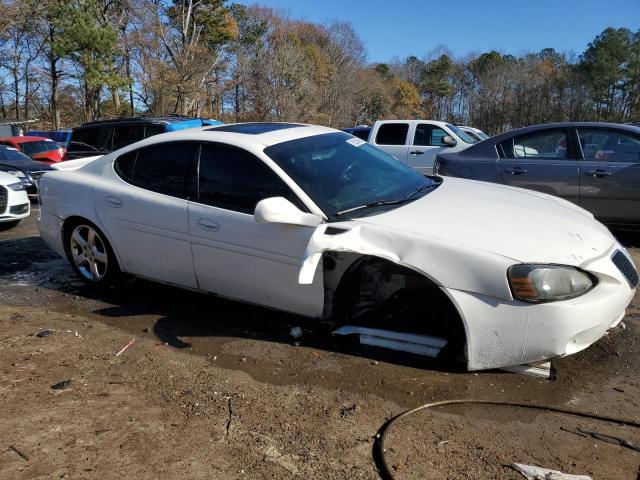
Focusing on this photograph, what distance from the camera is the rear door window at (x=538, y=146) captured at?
650 cm

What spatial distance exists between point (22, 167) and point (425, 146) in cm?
884

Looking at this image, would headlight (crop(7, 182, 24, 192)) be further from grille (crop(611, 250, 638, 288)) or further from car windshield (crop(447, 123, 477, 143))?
car windshield (crop(447, 123, 477, 143))

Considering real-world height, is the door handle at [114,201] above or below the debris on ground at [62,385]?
above

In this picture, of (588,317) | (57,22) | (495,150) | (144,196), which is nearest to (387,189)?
(588,317)

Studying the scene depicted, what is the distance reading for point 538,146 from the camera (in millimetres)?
6668

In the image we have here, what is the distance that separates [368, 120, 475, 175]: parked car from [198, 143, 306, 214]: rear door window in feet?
25.9

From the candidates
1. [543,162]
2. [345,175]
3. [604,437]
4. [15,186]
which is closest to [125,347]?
[345,175]

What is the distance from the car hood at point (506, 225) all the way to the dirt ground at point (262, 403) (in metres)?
0.74

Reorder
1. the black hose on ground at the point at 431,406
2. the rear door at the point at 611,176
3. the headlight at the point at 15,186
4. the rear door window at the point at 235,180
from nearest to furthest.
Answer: the black hose on ground at the point at 431,406, the rear door window at the point at 235,180, the rear door at the point at 611,176, the headlight at the point at 15,186

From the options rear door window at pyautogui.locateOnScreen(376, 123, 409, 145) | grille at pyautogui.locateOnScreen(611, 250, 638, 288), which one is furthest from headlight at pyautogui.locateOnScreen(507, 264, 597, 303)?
rear door window at pyautogui.locateOnScreen(376, 123, 409, 145)

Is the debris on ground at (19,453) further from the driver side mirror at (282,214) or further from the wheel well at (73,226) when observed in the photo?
the wheel well at (73,226)

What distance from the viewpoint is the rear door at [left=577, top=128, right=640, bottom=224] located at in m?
6.06

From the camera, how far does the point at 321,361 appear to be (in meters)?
3.38

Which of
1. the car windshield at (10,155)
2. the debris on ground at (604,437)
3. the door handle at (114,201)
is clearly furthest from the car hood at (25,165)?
the debris on ground at (604,437)
